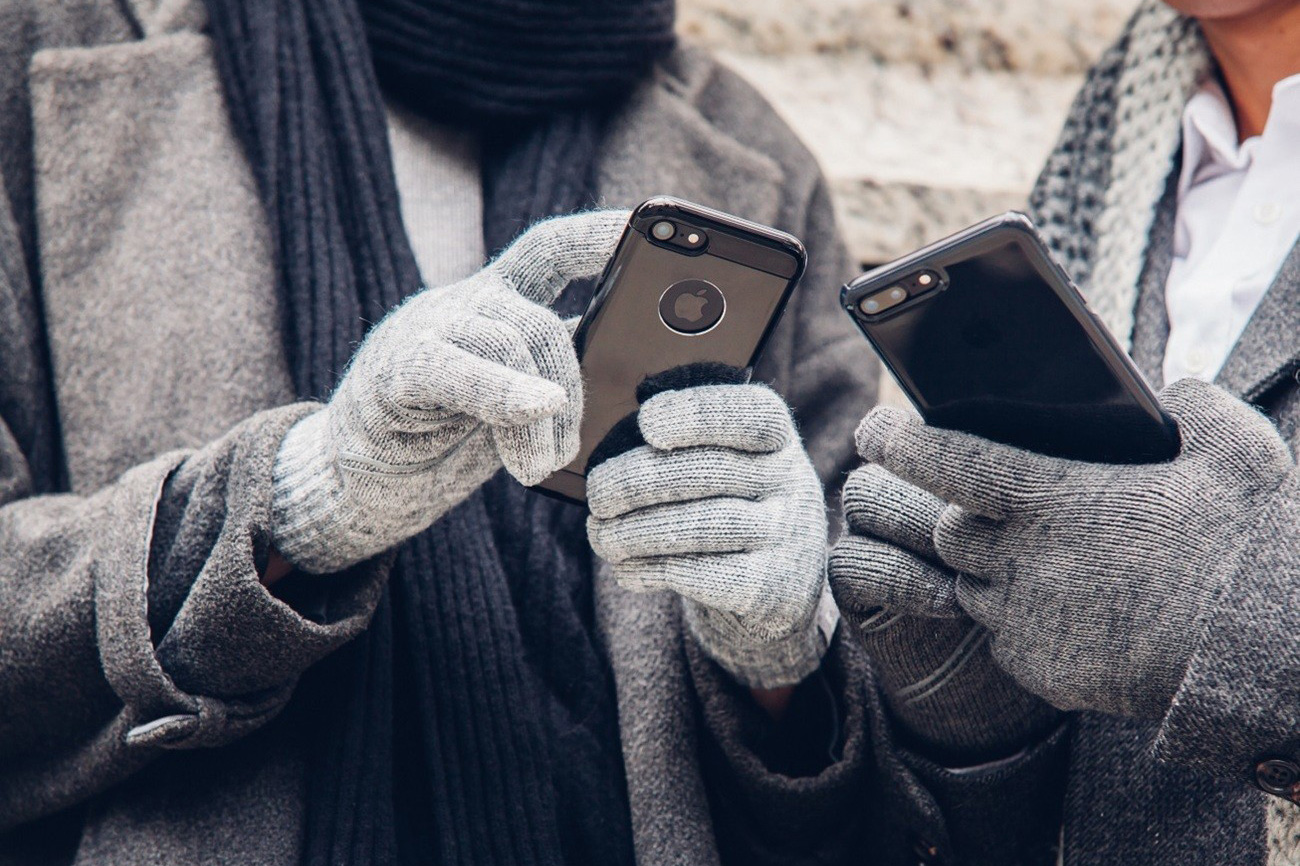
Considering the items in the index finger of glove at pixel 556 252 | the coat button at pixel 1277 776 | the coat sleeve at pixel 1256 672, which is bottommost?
the coat button at pixel 1277 776

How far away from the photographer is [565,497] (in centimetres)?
78

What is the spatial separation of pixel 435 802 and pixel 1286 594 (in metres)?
0.53

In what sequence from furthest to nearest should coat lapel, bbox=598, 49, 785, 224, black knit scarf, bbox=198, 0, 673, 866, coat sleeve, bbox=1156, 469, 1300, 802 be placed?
coat lapel, bbox=598, 49, 785, 224 < black knit scarf, bbox=198, 0, 673, 866 < coat sleeve, bbox=1156, 469, 1300, 802

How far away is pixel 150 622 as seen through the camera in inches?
28.3

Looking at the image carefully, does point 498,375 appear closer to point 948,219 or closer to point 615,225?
point 615,225

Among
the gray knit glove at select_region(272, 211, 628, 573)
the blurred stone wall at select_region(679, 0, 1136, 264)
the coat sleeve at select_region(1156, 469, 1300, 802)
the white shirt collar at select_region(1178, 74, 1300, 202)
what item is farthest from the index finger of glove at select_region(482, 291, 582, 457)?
the blurred stone wall at select_region(679, 0, 1136, 264)

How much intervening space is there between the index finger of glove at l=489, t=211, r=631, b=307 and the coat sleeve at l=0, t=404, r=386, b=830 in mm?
181

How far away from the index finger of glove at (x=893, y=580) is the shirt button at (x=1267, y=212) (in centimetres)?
40

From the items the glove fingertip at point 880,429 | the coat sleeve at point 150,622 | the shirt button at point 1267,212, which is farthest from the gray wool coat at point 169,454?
the shirt button at point 1267,212

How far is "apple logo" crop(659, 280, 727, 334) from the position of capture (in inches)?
27.8

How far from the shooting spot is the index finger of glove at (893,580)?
703 mm

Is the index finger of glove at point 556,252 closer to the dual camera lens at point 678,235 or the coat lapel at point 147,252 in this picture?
the dual camera lens at point 678,235

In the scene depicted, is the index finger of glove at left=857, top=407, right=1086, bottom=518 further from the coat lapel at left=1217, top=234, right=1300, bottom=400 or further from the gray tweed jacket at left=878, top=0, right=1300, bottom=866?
the coat lapel at left=1217, top=234, right=1300, bottom=400

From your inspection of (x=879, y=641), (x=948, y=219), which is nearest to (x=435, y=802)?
(x=879, y=641)
